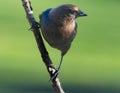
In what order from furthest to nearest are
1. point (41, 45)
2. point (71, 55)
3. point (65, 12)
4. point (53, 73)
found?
point (71, 55) < point (65, 12) < point (41, 45) < point (53, 73)

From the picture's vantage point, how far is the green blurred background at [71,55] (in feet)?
30.1

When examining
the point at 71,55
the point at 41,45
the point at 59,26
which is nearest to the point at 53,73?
the point at 41,45

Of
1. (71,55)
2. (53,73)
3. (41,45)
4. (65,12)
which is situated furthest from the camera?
(71,55)

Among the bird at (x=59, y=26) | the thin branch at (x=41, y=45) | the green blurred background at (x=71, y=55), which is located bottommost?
the green blurred background at (x=71, y=55)

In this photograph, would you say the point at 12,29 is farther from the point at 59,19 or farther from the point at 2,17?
the point at 59,19

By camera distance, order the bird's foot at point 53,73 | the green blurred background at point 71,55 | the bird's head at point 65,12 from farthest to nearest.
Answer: the green blurred background at point 71,55
the bird's head at point 65,12
the bird's foot at point 53,73

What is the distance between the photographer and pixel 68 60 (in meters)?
10.7

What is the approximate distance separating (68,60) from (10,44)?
4.69 ft

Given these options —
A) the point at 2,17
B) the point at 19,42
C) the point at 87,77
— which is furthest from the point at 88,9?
the point at 87,77

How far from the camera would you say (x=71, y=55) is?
1117cm

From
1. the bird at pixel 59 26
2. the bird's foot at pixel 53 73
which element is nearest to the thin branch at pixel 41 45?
the bird's foot at pixel 53 73

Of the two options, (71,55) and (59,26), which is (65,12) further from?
(71,55)

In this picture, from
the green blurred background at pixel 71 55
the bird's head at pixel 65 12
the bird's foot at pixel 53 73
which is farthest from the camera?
the green blurred background at pixel 71 55

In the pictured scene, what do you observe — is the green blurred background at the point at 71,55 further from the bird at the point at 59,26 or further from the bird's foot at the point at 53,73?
the bird's foot at the point at 53,73
